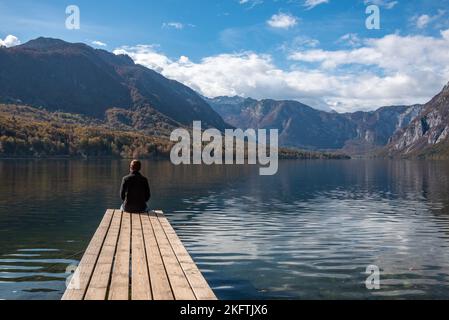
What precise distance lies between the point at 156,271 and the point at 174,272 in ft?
2.11

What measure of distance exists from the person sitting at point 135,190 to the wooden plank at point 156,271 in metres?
5.41

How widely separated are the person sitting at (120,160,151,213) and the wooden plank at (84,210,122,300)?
501cm

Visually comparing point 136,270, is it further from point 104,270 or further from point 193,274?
point 193,274

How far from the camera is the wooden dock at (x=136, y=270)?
42.6ft

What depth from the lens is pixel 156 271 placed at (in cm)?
1554

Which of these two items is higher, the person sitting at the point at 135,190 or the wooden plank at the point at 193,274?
the person sitting at the point at 135,190

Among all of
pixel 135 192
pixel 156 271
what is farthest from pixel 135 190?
pixel 156 271

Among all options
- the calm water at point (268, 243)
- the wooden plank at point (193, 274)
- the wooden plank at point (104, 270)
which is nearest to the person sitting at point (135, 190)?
the calm water at point (268, 243)

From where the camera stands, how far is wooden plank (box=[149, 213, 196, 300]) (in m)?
12.9

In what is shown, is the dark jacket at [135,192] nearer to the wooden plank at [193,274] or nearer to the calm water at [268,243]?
the calm water at [268,243]

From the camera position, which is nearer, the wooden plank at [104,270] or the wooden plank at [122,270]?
the wooden plank at [104,270]

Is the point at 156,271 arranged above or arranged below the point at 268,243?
above

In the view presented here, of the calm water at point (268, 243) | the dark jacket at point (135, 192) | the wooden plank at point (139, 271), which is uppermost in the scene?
the dark jacket at point (135, 192)
